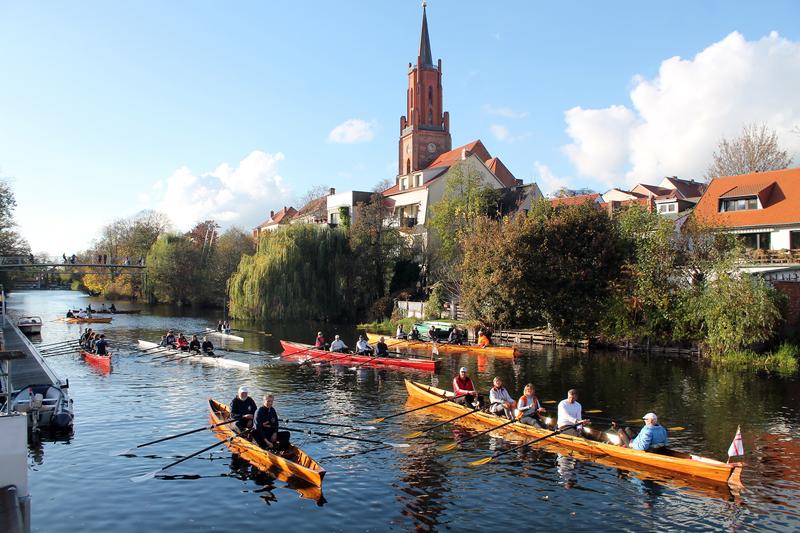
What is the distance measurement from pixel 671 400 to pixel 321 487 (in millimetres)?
16598

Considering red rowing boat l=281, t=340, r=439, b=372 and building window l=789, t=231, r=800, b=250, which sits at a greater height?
building window l=789, t=231, r=800, b=250

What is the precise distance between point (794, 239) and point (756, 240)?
8.24 ft

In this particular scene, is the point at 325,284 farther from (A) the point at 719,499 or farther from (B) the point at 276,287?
(A) the point at 719,499

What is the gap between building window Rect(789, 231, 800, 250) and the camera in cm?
4147

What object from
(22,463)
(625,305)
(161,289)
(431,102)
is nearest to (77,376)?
(22,463)

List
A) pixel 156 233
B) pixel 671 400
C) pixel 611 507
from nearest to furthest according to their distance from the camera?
1. pixel 611 507
2. pixel 671 400
3. pixel 156 233

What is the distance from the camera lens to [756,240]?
1721 inches

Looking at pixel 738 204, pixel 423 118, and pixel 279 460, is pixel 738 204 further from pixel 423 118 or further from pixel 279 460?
pixel 423 118

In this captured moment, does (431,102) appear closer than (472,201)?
No

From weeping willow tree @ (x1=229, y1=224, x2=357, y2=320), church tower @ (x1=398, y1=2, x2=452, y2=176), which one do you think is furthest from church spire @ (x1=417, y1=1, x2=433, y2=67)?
weeping willow tree @ (x1=229, y1=224, x2=357, y2=320)

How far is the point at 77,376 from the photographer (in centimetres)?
3041

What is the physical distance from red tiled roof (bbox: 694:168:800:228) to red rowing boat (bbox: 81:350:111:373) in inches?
1474

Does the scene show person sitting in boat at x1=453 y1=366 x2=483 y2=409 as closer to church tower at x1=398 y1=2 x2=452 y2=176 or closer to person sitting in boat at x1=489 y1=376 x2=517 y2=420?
person sitting in boat at x1=489 y1=376 x2=517 y2=420

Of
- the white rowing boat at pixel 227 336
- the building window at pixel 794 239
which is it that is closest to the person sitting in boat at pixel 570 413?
the white rowing boat at pixel 227 336
